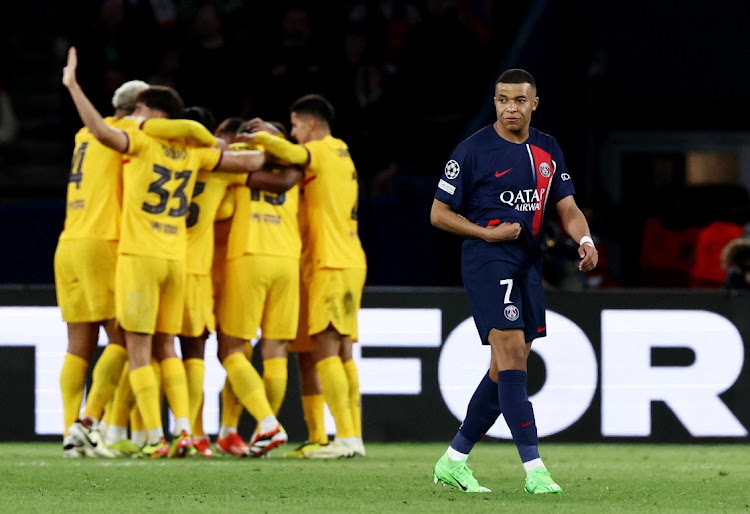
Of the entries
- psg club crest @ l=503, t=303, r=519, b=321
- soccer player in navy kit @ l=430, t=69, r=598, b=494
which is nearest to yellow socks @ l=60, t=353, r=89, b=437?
soccer player in navy kit @ l=430, t=69, r=598, b=494

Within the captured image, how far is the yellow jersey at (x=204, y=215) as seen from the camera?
29.5 feet

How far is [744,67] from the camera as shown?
1532 cm

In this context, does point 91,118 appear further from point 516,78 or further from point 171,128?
point 516,78

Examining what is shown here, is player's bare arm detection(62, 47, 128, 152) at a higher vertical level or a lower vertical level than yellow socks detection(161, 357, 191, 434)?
higher

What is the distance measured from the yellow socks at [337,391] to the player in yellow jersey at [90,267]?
1172mm

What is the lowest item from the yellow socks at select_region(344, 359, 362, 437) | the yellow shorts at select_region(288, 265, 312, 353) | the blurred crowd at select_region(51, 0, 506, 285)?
the yellow socks at select_region(344, 359, 362, 437)

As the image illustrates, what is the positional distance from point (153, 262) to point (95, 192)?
626mm

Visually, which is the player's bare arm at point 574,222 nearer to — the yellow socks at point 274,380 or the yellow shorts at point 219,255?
the yellow socks at point 274,380

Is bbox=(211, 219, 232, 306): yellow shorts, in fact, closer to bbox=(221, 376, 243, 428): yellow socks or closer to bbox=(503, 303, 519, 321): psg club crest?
bbox=(221, 376, 243, 428): yellow socks

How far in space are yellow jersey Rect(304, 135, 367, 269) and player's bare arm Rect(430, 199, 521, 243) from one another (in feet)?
7.90

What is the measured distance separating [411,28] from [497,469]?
7057 millimetres

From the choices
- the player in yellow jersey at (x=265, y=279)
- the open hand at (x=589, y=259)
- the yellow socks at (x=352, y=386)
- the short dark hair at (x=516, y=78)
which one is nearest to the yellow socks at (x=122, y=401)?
the player in yellow jersey at (x=265, y=279)

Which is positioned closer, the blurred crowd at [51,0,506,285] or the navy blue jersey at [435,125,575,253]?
the navy blue jersey at [435,125,575,253]

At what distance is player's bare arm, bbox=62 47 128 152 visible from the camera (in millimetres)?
8062
